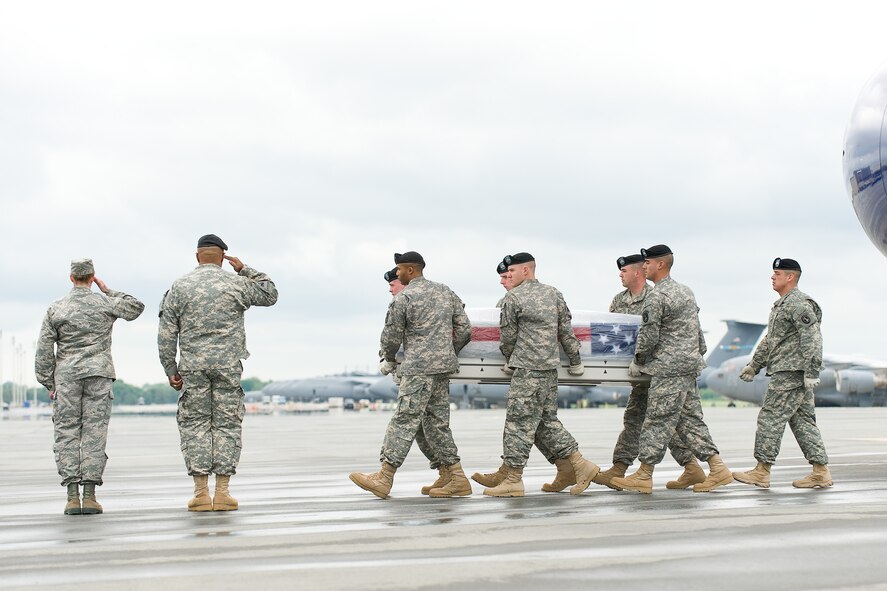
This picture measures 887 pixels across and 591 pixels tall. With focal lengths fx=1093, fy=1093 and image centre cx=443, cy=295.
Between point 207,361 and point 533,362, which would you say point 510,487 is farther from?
point 207,361

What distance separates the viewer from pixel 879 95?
1200 cm

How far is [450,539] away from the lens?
7098mm

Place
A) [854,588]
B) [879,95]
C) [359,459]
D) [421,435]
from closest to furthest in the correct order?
[854,588], [421,435], [879,95], [359,459]

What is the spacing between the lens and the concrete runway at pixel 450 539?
5.67 m

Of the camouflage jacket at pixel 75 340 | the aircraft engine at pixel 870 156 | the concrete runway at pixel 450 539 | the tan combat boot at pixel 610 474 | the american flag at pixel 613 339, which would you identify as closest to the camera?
the concrete runway at pixel 450 539

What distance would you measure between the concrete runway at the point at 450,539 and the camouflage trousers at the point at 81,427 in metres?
0.45

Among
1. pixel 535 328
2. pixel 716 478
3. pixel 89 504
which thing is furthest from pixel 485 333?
pixel 89 504

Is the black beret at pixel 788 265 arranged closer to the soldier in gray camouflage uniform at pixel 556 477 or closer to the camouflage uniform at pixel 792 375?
the camouflage uniform at pixel 792 375

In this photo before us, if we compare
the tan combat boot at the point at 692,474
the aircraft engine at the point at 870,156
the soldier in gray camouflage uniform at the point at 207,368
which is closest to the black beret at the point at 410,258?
the soldier in gray camouflage uniform at the point at 207,368

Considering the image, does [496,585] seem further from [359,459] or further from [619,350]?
[359,459]

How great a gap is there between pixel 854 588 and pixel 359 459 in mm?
12624

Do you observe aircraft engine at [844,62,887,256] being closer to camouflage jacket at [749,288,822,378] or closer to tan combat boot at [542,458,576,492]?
camouflage jacket at [749,288,822,378]

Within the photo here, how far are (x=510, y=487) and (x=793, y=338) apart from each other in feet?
10.8

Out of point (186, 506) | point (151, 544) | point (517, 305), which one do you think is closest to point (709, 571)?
point (151, 544)
